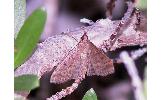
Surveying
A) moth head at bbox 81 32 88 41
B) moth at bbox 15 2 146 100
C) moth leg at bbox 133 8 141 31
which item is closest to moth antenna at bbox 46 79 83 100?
moth at bbox 15 2 146 100

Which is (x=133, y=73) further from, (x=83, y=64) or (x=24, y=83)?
(x=24, y=83)

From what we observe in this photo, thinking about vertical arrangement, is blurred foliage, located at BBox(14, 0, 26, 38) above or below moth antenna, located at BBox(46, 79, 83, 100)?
above

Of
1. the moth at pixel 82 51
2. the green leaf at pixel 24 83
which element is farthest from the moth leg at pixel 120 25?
the green leaf at pixel 24 83

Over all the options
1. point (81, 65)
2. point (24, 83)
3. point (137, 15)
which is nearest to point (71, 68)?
point (81, 65)

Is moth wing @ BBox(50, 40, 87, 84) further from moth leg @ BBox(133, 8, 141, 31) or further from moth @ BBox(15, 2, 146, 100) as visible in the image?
moth leg @ BBox(133, 8, 141, 31)

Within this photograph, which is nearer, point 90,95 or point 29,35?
point 29,35

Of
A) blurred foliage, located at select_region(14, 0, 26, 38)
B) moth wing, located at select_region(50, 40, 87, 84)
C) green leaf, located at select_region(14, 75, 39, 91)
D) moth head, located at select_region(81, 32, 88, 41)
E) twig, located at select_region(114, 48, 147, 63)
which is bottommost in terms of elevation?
green leaf, located at select_region(14, 75, 39, 91)

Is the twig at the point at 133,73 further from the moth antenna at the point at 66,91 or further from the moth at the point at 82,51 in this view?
the moth antenna at the point at 66,91
